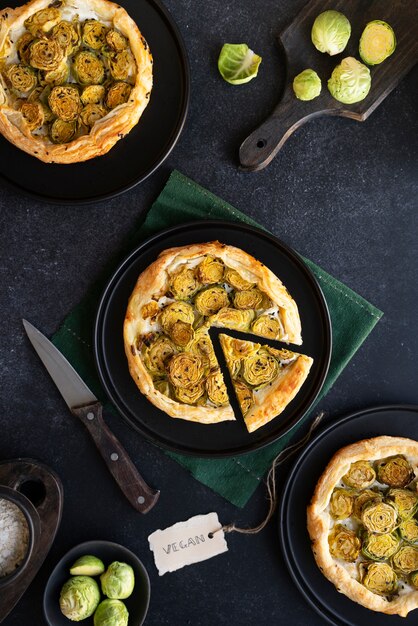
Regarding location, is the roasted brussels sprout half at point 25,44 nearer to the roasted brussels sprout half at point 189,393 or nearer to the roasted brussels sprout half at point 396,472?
the roasted brussels sprout half at point 189,393

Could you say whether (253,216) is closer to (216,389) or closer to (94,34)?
(216,389)

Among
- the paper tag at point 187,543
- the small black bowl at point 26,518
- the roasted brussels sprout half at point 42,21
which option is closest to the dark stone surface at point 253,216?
the paper tag at point 187,543

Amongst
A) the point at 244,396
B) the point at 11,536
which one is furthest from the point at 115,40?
the point at 11,536

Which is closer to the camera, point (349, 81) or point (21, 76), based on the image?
point (21, 76)

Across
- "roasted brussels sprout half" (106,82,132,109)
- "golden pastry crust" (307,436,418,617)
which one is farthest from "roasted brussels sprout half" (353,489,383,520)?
"roasted brussels sprout half" (106,82,132,109)

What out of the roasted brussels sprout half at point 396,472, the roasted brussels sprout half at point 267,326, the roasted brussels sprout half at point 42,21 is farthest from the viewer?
the roasted brussels sprout half at point 396,472

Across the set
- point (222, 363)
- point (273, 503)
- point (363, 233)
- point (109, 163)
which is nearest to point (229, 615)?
point (273, 503)
